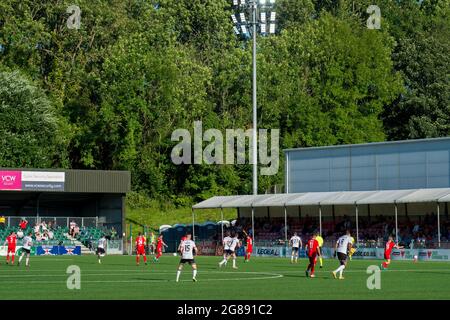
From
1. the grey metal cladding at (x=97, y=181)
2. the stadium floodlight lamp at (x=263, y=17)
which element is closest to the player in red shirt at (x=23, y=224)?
the grey metal cladding at (x=97, y=181)

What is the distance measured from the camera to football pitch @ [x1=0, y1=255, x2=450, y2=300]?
3039 cm

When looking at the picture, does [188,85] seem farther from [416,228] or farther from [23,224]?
[416,228]

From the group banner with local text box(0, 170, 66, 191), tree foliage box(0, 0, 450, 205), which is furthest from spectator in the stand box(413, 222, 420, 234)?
tree foliage box(0, 0, 450, 205)

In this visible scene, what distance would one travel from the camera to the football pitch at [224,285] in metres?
30.4

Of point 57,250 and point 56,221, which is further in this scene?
point 56,221

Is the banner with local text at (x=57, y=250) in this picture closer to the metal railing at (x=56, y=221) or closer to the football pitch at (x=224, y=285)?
the metal railing at (x=56, y=221)

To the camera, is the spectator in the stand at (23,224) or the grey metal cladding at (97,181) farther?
the grey metal cladding at (97,181)

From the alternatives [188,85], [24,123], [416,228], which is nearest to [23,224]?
[24,123]

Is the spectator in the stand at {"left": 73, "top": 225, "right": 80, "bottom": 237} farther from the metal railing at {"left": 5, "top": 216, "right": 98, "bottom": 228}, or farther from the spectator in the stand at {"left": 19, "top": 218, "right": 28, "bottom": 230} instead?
the spectator in the stand at {"left": 19, "top": 218, "right": 28, "bottom": 230}

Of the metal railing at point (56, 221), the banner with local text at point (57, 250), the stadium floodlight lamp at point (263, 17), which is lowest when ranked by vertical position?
the banner with local text at point (57, 250)

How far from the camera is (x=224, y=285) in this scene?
116 feet

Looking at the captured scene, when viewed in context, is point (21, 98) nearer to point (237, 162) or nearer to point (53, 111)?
point (53, 111)
